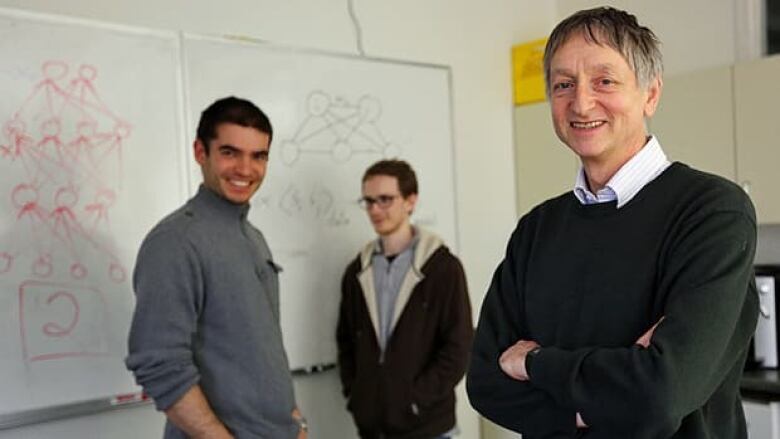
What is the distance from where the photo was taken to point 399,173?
2.92 meters

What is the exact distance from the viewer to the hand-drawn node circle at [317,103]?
3086 mm

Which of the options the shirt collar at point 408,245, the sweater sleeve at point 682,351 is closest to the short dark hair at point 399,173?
the shirt collar at point 408,245

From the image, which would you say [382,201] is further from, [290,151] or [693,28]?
[693,28]

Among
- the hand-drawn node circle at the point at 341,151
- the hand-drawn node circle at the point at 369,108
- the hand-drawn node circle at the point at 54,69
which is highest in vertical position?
the hand-drawn node circle at the point at 54,69

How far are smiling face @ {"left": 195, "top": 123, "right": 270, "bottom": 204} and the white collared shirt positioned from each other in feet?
3.44

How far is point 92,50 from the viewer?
2.51 m

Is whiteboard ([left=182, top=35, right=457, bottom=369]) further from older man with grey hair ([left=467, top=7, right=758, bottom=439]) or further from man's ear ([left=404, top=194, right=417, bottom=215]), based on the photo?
Result: older man with grey hair ([left=467, top=7, right=758, bottom=439])

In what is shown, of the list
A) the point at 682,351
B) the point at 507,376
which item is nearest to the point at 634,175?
the point at 682,351

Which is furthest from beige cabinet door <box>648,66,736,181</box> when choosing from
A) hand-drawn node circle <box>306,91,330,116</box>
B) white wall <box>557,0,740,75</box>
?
hand-drawn node circle <box>306,91,330,116</box>

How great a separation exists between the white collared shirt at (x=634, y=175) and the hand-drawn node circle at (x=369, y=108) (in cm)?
196

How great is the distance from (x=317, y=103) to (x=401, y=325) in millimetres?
909

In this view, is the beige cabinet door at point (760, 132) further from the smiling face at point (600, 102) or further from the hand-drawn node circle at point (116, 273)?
the hand-drawn node circle at point (116, 273)

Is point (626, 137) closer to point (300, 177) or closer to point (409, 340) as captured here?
point (409, 340)

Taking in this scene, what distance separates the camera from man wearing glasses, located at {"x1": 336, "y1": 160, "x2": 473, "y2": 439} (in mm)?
2719
